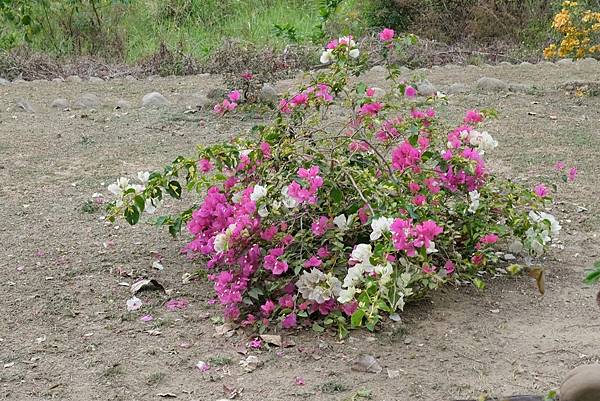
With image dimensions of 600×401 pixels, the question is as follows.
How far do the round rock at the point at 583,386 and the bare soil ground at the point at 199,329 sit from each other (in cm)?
43

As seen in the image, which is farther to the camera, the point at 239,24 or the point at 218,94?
Answer: the point at 239,24

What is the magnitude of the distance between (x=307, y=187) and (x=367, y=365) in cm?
62

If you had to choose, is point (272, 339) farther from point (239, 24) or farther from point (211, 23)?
point (211, 23)

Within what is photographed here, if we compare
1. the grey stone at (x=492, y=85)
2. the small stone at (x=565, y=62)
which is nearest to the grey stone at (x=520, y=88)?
the grey stone at (x=492, y=85)

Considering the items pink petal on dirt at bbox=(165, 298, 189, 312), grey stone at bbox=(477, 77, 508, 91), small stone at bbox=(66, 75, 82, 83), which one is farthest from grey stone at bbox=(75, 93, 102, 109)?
pink petal on dirt at bbox=(165, 298, 189, 312)

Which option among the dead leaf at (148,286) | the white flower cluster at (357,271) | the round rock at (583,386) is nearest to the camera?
the round rock at (583,386)

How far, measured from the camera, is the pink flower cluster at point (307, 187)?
118 inches

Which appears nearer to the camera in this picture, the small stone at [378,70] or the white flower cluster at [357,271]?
the white flower cluster at [357,271]

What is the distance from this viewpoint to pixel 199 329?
3088 millimetres

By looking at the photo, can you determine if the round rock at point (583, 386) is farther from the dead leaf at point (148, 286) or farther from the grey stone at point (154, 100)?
the grey stone at point (154, 100)

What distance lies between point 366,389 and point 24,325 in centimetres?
126

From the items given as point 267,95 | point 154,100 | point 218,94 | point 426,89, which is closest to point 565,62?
point 426,89

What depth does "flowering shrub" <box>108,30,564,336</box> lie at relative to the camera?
294cm

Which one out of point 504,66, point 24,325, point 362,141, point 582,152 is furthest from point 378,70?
point 24,325
